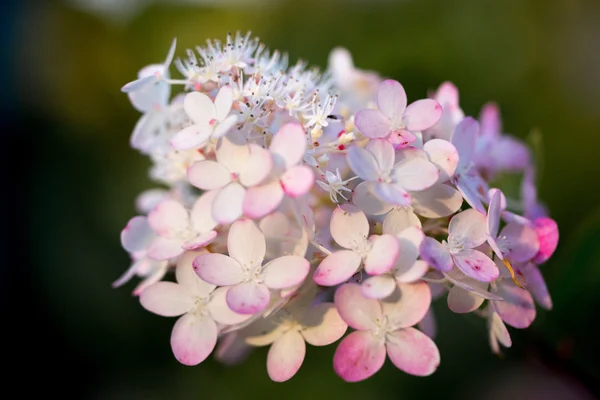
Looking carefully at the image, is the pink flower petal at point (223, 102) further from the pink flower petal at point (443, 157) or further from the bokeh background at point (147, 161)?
the bokeh background at point (147, 161)

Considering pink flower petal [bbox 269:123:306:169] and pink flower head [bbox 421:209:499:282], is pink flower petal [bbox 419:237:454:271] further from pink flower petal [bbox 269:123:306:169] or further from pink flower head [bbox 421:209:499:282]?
pink flower petal [bbox 269:123:306:169]

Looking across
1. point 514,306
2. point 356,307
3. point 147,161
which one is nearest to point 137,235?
point 356,307

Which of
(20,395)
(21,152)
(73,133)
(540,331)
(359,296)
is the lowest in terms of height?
(20,395)

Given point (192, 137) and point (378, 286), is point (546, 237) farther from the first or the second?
point (192, 137)

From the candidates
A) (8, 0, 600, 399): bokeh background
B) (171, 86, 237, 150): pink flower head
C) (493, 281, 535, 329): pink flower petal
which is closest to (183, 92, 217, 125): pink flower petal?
(171, 86, 237, 150): pink flower head

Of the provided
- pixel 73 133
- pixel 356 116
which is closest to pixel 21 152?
pixel 73 133

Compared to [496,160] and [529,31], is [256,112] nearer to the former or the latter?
[496,160]

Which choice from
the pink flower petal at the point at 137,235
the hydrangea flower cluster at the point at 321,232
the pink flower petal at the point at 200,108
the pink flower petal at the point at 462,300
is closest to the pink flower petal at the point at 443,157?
the hydrangea flower cluster at the point at 321,232
